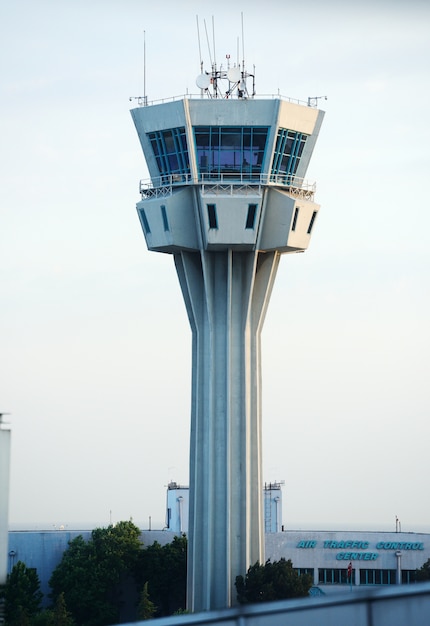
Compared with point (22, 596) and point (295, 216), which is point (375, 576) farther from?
point (295, 216)

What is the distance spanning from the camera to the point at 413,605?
25.7 meters

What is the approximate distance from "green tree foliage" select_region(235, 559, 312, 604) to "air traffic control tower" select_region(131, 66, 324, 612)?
4.11 feet

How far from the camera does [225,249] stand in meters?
96.5

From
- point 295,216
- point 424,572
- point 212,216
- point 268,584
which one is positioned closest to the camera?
point 268,584

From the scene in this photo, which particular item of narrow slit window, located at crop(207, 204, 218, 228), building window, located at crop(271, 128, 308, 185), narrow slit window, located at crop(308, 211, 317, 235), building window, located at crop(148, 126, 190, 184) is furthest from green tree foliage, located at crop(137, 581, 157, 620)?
building window, located at crop(271, 128, 308, 185)

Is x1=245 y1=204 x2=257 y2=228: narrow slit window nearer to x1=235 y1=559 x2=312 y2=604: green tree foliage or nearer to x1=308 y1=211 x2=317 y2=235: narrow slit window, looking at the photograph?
x1=308 y1=211 x2=317 y2=235: narrow slit window

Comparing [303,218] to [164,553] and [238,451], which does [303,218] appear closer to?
[238,451]

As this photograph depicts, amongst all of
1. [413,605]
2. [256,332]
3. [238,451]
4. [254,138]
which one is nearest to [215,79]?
[254,138]

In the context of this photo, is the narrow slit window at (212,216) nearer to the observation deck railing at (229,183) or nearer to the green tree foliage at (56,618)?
the observation deck railing at (229,183)

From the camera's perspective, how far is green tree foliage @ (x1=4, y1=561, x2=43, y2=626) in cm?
9625

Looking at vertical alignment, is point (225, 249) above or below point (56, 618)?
above

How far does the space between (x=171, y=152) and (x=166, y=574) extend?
128ft

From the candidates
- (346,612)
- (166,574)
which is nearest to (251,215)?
(166,574)

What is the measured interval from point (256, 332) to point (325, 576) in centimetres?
3359
